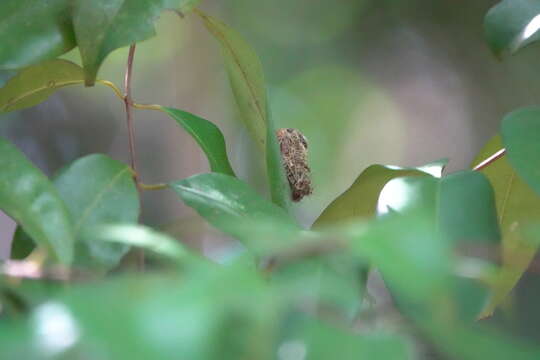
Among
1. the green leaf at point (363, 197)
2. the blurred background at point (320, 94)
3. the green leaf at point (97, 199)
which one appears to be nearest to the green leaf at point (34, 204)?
Answer: the green leaf at point (97, 199)

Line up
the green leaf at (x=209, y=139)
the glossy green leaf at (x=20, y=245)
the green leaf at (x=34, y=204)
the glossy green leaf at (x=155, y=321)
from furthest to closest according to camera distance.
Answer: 1. the green leaf at (x=209, y=139)
2. the glossy green leaf at (x=20, y=245)
3. the green leaf at (x=34, y=204)
4. the glossy green leaf at (x=155, y=321)

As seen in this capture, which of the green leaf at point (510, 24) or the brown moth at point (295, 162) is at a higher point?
the green leaf at point (510, 24)

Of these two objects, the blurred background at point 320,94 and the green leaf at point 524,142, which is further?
the blurred background at point 320,94

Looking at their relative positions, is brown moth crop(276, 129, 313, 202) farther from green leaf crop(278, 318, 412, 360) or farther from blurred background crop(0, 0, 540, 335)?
blurred background crop(0, 0, 540, 335)

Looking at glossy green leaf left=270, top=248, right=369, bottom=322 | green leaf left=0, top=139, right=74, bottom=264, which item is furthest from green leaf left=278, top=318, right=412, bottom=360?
green leaf left=0, top=139, right=74, bottom=264

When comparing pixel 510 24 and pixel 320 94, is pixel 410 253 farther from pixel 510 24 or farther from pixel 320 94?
pixel 320 94

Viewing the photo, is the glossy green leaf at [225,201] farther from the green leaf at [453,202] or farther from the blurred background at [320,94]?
the blurred background at [320,94]

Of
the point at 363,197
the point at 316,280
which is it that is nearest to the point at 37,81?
the point at 363,197
